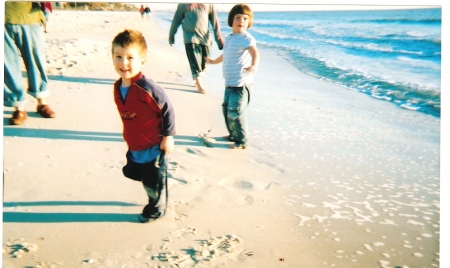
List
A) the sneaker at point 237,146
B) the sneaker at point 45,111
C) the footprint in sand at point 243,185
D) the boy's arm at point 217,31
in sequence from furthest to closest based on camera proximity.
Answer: the boy's arm at point 217,31 < the sneaker at point 45,111 < the sneaker at point 237,146 < the footprint in sand at point 243,185

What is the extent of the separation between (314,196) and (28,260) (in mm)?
1400

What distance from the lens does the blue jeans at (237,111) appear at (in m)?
2.50

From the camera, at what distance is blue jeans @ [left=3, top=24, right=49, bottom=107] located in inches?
99.9

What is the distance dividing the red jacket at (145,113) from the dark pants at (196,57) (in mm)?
2059

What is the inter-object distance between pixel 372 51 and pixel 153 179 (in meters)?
6.05

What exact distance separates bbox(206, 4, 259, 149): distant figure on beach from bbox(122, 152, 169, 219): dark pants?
94cm

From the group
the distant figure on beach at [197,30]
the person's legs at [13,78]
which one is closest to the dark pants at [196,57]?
the distant figure on beach at [197,30]

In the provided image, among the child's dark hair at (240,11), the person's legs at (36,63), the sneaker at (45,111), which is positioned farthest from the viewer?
the sneaker at (45,111)

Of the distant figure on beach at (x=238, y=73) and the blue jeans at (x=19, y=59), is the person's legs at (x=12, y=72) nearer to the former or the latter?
the blue jeans at (x=19, y=59)

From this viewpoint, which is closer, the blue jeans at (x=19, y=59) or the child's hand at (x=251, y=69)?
the child's hand at (x=251, y=69)

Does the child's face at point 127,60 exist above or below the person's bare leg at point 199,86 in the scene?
above

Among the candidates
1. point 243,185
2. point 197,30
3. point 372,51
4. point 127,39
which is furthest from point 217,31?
point 372,51

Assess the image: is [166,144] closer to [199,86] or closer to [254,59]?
[254,59]

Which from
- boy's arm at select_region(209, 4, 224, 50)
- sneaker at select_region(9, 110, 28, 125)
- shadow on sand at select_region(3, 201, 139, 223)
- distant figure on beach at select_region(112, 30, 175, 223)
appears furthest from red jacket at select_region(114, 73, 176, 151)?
boy's arm at select_region(209, 4, 224, 50)
